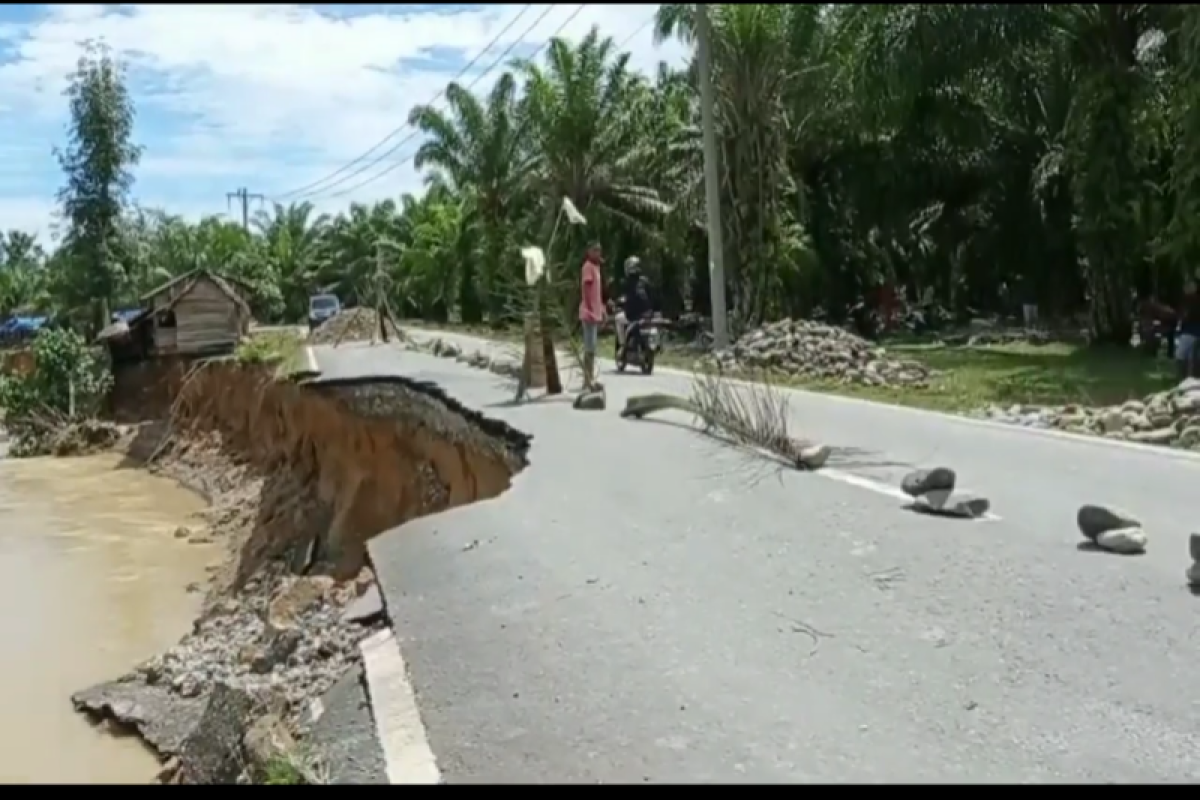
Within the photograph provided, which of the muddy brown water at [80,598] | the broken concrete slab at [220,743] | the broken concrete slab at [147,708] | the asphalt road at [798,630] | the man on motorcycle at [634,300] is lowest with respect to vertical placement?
the muddy brown water at [80,598]

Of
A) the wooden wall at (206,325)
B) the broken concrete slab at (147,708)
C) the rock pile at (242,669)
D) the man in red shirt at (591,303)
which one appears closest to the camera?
the rock pile at (242,669)

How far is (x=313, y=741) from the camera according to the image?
5547 mm

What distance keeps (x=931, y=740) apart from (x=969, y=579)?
2318mm

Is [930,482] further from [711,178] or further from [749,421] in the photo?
[711,178]

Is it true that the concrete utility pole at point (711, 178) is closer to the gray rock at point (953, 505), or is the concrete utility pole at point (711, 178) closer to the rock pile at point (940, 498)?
the rock pile at point (940, 498)

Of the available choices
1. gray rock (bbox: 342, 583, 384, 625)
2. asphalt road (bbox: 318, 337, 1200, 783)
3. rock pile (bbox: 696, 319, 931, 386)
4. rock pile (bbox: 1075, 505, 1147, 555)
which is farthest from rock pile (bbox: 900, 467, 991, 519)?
rock pile (bbox: 696, 319, 931, 386)

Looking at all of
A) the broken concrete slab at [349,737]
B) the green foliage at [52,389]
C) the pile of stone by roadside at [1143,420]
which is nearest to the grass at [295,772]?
the broken concrete slab at [349,737]

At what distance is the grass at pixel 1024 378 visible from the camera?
17.0 m

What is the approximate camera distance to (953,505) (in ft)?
28.1

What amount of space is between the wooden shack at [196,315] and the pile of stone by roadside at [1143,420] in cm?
3301

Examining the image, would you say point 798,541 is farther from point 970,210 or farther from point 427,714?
point 970,210

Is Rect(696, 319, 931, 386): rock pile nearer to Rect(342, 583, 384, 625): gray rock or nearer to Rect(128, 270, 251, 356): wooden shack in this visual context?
Rect(342, 583, 384, 625): gray rock

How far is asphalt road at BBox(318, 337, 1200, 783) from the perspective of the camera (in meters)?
4.71

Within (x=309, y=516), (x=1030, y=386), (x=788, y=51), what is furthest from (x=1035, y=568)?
(x=788, y=51)
